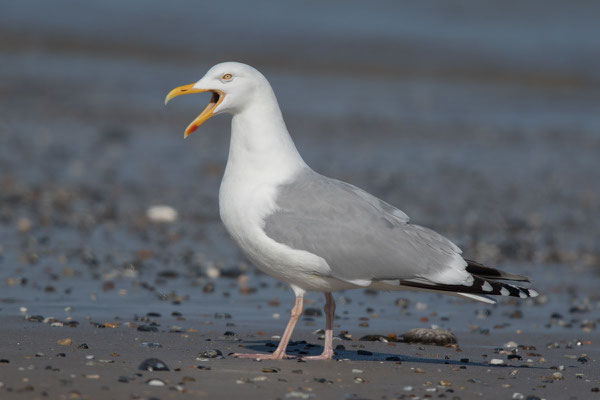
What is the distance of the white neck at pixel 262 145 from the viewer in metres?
→ 5.82

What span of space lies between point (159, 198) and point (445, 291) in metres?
6.16

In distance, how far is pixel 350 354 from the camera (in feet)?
19.5

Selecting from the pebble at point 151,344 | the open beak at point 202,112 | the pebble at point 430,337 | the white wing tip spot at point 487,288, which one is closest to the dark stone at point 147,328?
the pebble at point 151,344

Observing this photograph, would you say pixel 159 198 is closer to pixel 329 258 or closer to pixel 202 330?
pixel 202 330

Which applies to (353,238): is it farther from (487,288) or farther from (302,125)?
(302,125)

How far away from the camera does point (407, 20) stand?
29.4 m

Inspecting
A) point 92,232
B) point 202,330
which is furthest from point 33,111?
point 202,330

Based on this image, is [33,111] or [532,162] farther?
[33,111]

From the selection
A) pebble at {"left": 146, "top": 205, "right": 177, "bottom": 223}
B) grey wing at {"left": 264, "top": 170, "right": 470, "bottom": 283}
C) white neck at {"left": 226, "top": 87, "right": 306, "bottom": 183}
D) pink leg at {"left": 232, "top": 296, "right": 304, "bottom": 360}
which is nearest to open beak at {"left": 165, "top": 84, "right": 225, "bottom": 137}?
white neck at {"left": 226, "top": 87, "right": 306, "bottom": 183}

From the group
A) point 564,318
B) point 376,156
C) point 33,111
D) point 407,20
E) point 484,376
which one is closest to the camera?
point 484,376

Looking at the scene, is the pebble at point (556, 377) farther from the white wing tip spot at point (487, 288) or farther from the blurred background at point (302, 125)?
the blurred background at point (302, 125)

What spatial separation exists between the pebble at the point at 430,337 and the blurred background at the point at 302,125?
2.13 metres

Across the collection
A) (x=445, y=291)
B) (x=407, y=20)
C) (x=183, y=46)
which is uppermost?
(x=407, y=20)

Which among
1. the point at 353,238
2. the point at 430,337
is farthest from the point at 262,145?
the point at 430,337
